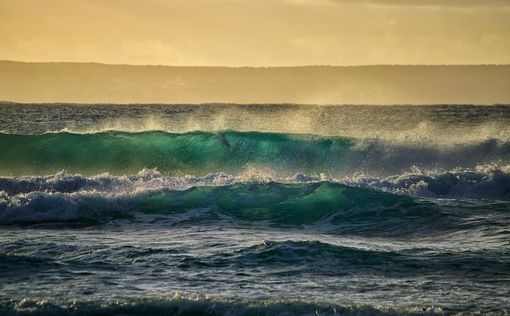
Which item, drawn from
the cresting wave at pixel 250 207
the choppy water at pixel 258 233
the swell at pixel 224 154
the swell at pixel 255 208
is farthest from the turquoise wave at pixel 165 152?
the swell at pixel 255 208

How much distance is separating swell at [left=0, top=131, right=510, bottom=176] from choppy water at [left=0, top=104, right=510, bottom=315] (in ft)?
0.27

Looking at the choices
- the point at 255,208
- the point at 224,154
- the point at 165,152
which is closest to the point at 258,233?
the point at 255,208

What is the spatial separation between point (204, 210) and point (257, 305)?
834 cm

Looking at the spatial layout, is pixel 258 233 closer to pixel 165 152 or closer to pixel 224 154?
pixel 224 154

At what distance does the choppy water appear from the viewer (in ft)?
40.4

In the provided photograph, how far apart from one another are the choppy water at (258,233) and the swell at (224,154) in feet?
Result: 0.27

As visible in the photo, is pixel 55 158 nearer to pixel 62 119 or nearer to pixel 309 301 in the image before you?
pixel 309 301

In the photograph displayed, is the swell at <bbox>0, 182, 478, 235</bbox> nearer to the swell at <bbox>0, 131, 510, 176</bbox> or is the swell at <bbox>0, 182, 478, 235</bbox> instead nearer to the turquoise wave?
the swell at <bbox>0, 131, 510, 176</bbox>

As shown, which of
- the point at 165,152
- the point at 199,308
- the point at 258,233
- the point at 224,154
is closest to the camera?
the point at 199,308

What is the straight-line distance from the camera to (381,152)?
31.6 meters

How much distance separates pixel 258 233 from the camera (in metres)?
17.5

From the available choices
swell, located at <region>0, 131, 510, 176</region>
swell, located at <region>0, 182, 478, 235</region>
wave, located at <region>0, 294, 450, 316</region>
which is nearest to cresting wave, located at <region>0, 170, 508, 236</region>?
swell, located at <region>0, 182, 478, 235</region>

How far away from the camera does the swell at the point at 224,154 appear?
3116 cm

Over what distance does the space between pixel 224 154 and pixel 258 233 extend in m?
15.5
